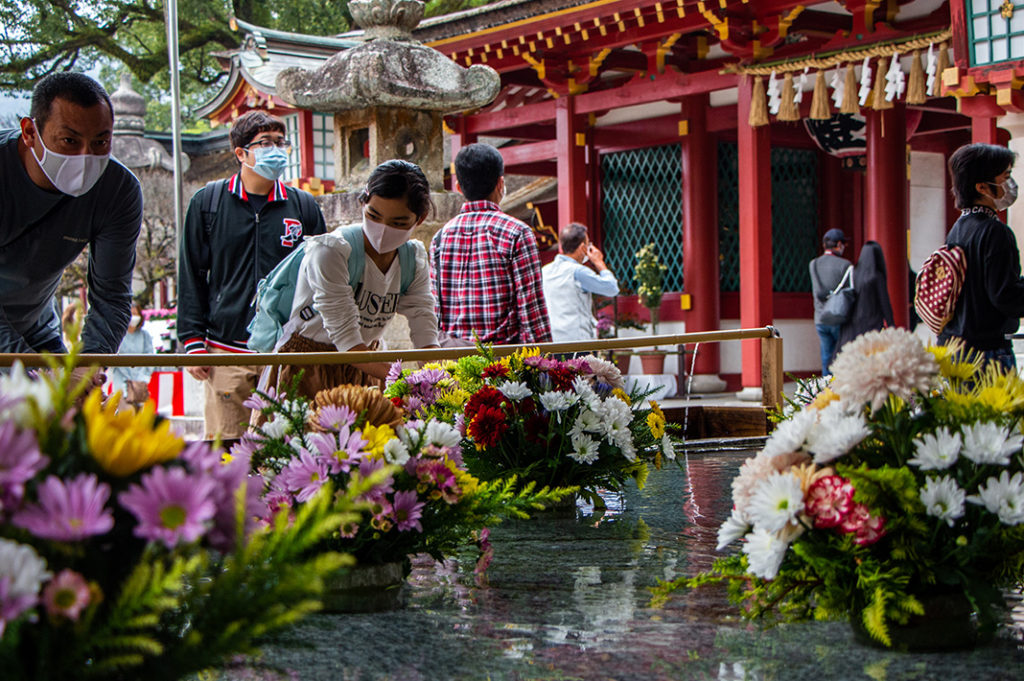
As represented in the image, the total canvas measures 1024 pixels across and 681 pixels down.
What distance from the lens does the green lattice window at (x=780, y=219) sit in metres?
14.0

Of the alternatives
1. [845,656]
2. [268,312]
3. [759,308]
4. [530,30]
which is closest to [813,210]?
[759,308]

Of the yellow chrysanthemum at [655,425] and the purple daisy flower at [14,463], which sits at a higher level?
the purple daisy flower at [14,463]

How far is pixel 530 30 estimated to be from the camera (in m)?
12.7

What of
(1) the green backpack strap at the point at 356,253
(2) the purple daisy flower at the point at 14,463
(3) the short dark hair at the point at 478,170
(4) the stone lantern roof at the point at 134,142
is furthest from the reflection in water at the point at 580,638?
(4) the stone lantern roof at the point at 134,142

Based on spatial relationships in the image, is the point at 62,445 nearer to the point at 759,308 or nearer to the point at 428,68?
the point at 428,68

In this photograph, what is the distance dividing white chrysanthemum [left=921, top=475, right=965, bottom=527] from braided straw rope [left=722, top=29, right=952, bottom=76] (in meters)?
9.01

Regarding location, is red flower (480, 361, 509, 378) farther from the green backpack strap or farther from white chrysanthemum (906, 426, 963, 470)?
white chrysanthemum (906, 426, 963, 470)

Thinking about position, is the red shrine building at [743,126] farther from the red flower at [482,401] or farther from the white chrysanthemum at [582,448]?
the red flower at [482,401]

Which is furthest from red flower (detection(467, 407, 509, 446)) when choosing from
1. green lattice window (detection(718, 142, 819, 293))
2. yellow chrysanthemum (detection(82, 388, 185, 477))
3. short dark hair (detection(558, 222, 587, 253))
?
green lattice window (detection(718, 142, 819, 293))

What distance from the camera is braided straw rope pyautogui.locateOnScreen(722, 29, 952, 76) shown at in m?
10.6

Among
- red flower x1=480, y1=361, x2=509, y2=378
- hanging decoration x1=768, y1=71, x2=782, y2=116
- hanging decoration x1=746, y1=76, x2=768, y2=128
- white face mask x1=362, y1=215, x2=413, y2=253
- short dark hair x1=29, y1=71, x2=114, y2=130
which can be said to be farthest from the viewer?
hanging decoration x1=746, y1=76, x2=768, y2=128

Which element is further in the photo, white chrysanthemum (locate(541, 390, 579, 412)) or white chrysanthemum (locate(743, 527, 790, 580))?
white chrysanthemum (locate(541, 390, 579, 412))

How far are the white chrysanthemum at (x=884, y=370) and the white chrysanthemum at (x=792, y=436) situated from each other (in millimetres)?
109

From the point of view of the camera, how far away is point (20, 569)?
49.7 inches
